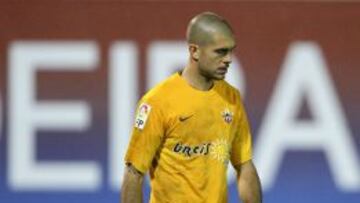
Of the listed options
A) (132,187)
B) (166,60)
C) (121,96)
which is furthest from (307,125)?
(132,187)

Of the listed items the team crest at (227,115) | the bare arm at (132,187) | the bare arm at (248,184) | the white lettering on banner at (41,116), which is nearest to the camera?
the bare arm at (132,187)

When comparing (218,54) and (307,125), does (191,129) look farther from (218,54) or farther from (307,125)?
(307,125)

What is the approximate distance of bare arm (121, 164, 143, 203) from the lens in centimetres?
357

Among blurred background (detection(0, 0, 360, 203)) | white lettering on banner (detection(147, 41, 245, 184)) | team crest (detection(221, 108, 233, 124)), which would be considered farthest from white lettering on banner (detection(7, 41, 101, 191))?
team crest (detection(221, 108, 233, 124))

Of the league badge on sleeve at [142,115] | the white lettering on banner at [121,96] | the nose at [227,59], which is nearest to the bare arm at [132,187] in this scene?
the league badge on sleeve at [142,115]

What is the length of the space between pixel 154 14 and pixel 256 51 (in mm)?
477

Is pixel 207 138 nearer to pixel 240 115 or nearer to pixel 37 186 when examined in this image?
pixel 240 115

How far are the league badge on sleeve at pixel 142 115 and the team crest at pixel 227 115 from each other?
0.25 meters

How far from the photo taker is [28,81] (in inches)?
202

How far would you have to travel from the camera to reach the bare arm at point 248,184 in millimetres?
3801

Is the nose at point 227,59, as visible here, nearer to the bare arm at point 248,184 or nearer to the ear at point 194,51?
the ear at point 194,51

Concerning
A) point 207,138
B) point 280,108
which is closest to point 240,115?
point 207,138

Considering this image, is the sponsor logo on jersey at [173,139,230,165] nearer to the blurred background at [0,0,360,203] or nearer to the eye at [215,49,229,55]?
the eye at [215,49,229,55]

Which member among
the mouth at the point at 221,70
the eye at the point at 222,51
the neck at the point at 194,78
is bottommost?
the neck at the point at 194,78
